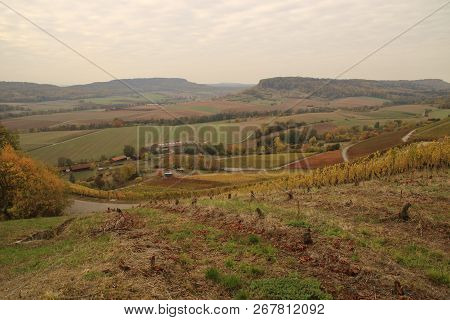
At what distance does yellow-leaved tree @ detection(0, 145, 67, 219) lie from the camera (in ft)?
121

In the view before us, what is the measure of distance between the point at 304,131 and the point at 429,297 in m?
87.1

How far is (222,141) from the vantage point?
80.8 m

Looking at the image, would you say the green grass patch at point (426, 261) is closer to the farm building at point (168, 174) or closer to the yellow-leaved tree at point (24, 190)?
the yellow-leaved tree at point (24, 190)

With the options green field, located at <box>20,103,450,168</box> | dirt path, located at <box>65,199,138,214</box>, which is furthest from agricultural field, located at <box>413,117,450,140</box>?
dirt path, located at <box>65,199,138,214</box>

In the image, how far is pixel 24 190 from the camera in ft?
123

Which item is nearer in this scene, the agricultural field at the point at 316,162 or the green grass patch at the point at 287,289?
the green grass patch at the point at 287,289

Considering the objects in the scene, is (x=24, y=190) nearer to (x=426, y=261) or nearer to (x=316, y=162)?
(x=426, y=261)

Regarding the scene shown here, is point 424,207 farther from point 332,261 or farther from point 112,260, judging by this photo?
point 112,260

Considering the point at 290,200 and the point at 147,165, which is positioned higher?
the point at 290,200

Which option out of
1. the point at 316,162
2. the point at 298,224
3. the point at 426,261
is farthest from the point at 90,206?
the point at 426,261

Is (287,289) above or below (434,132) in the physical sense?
below

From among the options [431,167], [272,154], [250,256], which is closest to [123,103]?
[272,154]

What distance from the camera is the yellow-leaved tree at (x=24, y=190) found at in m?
36.9

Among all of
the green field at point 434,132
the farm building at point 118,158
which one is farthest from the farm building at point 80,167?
the green field at point 434,132
